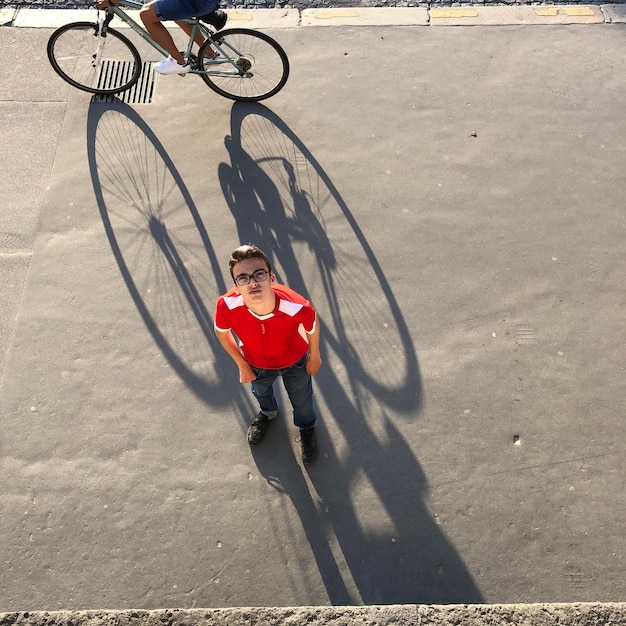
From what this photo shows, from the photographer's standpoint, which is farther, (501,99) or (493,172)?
(501,99)

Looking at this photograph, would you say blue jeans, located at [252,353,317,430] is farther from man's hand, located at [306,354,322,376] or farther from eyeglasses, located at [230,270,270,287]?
eyeglasses, located at [230,270,270,287]

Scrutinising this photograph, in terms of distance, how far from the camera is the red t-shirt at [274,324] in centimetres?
324

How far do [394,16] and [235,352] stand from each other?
513cm

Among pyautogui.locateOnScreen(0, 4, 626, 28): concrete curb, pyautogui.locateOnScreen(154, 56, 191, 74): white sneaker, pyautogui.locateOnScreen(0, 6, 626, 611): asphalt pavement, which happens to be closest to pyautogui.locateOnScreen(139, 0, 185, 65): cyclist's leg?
pyautogui.locateOnScreen(154, 56, 191, 74): white sneaker

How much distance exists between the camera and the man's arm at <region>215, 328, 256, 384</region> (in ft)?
11.2

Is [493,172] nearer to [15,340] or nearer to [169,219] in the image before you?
[169,219]

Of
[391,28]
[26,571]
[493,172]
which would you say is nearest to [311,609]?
[26,571]

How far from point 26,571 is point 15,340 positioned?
1.73 m

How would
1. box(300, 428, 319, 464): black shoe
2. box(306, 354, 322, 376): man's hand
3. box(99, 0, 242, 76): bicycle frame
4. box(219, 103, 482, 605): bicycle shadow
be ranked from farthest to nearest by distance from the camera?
box(99, 0, 242, 76): bicycle frame, box(300, 428, 319, 464): black shoe, box(219, 103, 482, 605): bicycle shadow, box(306, 354, 322, 376): man's hand

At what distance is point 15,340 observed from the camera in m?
4.65

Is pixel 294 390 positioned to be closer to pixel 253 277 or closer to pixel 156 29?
pixel 253 277

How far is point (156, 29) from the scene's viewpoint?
5.57 metres

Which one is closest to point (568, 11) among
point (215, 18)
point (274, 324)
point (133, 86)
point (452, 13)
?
point (452, 13)

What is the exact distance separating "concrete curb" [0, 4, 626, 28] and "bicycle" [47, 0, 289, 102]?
2.29ft
